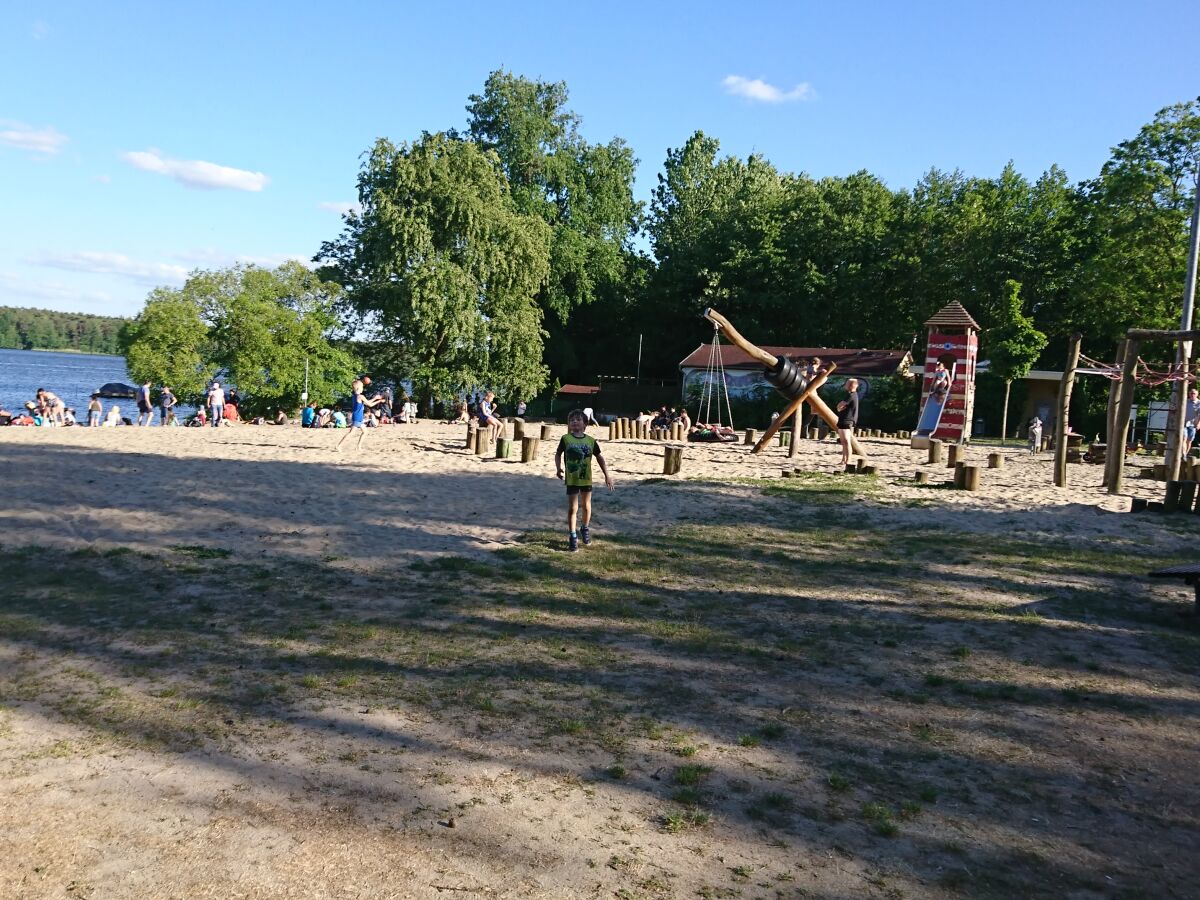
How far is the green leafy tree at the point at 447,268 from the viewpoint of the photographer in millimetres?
39531

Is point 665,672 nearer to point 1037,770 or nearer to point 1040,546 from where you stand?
point 1037,770

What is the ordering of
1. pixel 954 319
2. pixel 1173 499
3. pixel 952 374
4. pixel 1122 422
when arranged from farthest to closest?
1. pixel 954 319
2. pixel 952 374
3. pixel 1122 422
4. pixel 1173 499

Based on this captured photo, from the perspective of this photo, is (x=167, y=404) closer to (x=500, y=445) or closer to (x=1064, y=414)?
(x=500, y=445)

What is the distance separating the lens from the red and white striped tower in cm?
3130

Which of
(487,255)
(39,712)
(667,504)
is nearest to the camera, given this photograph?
(39,712)

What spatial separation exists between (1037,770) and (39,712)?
5412mm

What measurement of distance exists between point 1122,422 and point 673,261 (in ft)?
122

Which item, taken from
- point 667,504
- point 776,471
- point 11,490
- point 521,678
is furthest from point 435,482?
point 521,678

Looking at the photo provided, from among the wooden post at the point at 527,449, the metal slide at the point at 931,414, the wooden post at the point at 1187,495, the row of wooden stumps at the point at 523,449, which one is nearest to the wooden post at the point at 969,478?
the wooden post at the point at 1187,495

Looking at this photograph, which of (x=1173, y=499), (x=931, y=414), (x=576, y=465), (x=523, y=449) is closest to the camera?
(x=576, y=465)

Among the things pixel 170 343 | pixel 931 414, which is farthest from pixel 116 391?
pixel 931 414

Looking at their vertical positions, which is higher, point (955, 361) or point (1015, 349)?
point (1015, 349)

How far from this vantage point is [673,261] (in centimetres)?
5244

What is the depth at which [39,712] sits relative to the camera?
5441 mm
